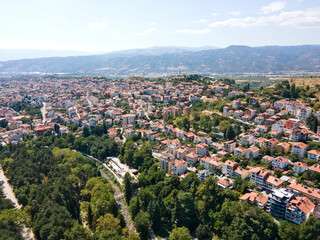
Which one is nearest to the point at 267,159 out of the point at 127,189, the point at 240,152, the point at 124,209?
the point at 240,152

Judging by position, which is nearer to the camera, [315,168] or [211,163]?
[315,168]

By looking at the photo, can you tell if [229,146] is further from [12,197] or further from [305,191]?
[12,197]

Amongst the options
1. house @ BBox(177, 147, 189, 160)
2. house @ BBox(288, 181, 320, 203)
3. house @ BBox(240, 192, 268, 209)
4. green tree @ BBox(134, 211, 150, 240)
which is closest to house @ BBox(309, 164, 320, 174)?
house @ BBox(288, 181, 320, 203)

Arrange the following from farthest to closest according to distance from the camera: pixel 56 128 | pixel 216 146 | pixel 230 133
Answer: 1. pixel 56 128
2. pixel 230 133
3. pixel 216 146

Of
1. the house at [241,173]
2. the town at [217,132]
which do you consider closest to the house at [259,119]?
the town at [217,132]

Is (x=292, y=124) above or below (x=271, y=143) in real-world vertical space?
above

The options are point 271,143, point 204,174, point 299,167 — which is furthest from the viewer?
point 271,143

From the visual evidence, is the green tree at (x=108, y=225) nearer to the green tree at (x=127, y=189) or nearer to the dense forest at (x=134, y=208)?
the dense forest at (x=134, y=208)
